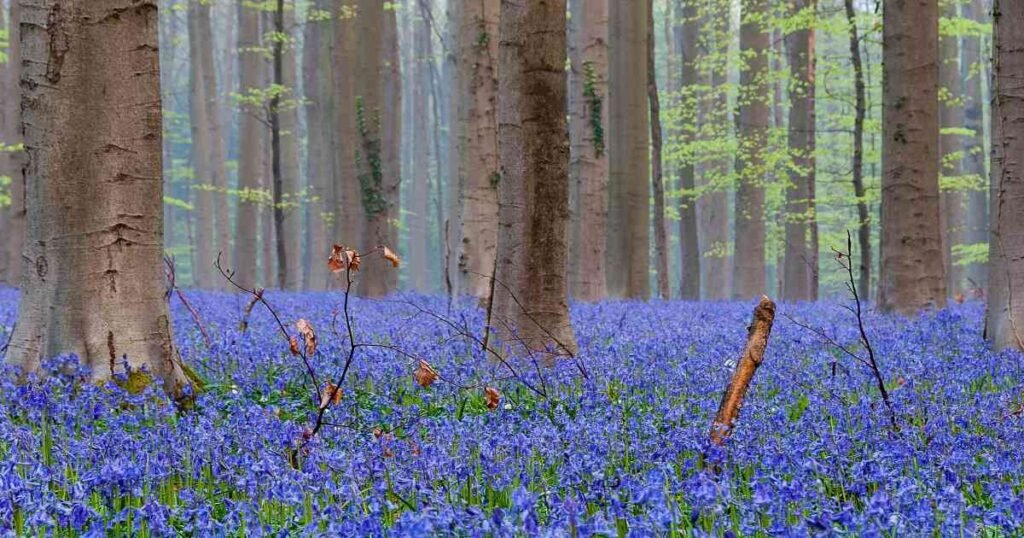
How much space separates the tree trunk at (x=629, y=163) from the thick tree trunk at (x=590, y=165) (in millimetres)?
1380

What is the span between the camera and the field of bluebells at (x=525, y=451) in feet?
9.80

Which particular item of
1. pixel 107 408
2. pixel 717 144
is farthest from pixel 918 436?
pixel 717 144

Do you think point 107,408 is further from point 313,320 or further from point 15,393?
point 313,320

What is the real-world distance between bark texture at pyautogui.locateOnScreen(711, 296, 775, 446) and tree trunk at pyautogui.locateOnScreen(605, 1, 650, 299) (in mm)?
11858

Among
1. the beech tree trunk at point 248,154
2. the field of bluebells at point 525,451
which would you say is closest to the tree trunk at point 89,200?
the field of bluebells at point 525,451

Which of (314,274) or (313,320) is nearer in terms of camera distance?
(313,320)

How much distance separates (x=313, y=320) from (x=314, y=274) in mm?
19662

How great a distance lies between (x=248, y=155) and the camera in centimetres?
2464

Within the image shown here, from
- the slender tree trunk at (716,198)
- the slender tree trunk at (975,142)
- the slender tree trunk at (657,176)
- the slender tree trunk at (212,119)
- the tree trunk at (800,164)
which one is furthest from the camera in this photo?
the slender tree trunk at (975,142)

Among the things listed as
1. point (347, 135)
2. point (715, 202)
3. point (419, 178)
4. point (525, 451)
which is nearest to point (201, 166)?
point (347, 135)

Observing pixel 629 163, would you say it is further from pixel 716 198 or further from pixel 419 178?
pixel 419 178

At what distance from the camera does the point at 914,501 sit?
3115mm

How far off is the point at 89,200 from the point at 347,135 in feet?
39.3

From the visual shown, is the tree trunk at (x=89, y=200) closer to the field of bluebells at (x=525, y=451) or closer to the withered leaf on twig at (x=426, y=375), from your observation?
the field of bluebells at (x=525, y=451)
